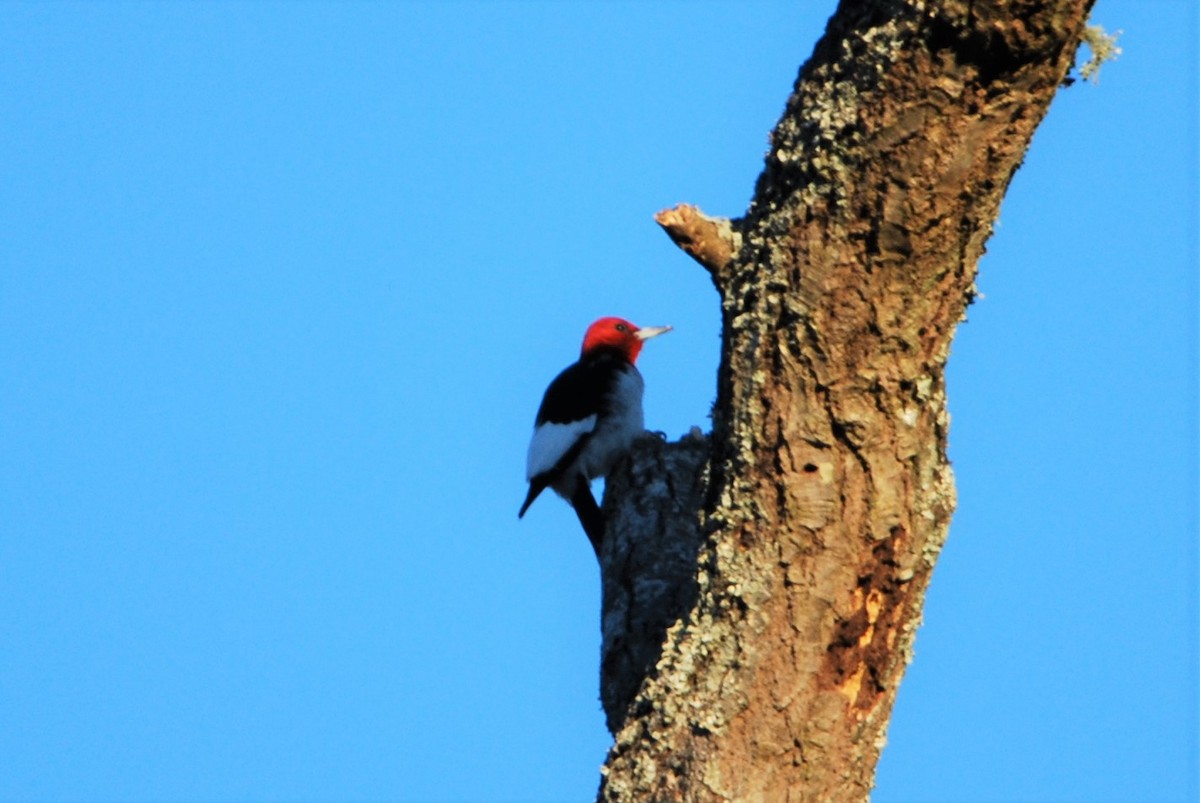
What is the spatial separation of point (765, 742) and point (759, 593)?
0.95ft

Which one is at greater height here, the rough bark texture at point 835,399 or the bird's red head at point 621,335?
the bird's red head at point 621,335

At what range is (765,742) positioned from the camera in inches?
113

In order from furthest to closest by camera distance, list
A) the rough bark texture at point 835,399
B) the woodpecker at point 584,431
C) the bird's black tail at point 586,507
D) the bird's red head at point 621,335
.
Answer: the bird's red head at point 621,335
the woodpecker at point 584,431
the bird's black tail at point 586,507
the rough bark texture at point 835,399

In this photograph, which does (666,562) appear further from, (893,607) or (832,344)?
(832,344)

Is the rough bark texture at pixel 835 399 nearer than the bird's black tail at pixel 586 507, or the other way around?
the rough bark texture at pixel 835 399

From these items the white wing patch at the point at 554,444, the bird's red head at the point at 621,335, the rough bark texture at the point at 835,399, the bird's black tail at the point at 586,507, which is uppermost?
the bird's red head at the point at 621,335

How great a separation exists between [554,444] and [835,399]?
4.53m

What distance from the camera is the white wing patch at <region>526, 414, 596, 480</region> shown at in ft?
23.3

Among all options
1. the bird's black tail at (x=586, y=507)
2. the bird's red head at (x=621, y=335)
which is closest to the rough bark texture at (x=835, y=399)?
the bird's black tail at (x=586, y=507)

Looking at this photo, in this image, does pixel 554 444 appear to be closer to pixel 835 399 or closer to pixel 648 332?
pixel 648 332

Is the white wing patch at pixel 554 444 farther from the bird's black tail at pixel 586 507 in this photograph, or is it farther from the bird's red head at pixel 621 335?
the bird's red head at pixel 621 335

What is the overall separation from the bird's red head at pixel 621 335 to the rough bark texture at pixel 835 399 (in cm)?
514

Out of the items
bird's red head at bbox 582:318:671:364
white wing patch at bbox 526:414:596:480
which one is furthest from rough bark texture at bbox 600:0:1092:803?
bird's red head at bbox 582:318:671:364

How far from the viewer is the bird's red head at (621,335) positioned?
27.1 feet
